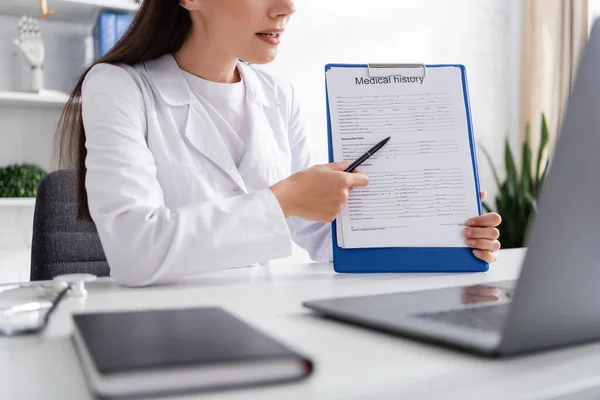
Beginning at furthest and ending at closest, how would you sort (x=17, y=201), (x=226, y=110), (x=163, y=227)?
(x=17, y=201) < (x=226, y=110) < (x=163, y=227)

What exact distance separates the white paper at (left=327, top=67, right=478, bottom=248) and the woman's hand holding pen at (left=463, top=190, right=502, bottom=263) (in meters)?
0.02

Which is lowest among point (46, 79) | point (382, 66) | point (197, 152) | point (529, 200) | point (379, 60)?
point (529, 200)

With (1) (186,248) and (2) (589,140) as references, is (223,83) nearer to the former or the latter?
(1) (186,248)

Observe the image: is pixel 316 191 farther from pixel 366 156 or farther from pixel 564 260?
pixel 564 260

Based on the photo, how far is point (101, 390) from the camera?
1.20ft

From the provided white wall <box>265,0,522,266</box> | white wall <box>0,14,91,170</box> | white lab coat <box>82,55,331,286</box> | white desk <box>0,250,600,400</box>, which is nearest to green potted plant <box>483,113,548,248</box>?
white wall <box>265,0,522,266</box>

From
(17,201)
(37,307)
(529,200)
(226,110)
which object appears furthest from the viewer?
(529,200)

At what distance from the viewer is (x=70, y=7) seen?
234 cm

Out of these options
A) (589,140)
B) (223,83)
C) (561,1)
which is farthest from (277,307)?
(561,1)

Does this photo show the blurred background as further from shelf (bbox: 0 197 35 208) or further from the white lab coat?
the white lab coat

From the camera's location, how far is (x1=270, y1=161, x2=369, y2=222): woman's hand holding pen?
0.99m

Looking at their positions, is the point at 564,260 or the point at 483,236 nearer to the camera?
the point at 564,260

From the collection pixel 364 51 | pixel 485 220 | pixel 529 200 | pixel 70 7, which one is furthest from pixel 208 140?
pixel 529 200

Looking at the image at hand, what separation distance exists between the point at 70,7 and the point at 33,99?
0.39 meters
